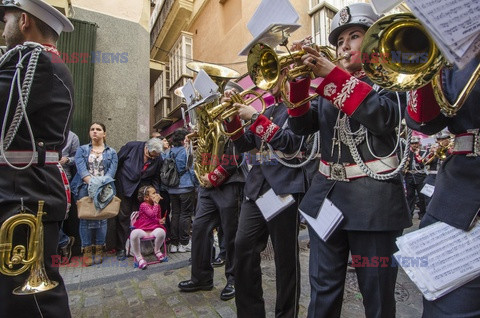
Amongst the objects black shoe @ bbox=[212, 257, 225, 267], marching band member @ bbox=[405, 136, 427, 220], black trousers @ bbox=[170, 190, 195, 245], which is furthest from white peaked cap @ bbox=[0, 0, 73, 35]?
marching band member @ bbox=[405, 136, 427, 220]

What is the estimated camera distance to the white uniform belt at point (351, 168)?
1565 millimetres

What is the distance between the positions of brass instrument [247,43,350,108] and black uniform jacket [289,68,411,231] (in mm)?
95

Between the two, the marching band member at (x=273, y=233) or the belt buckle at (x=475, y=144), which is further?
the marching band member at (x=273, y=233)

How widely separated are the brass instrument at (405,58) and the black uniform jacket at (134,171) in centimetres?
449

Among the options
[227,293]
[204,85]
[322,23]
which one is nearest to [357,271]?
[227,293]

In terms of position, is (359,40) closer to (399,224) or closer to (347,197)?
(347,197)

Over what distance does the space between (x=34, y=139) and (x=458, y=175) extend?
219 centimetres

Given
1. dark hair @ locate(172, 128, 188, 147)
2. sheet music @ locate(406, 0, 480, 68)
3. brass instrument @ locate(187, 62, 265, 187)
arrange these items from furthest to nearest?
dark hair @ locate(172, 128, 188, 147)
brass instrument @ locate(187, 62, 265, 187)
sheet music @ locate(406, 0, 480, 68)

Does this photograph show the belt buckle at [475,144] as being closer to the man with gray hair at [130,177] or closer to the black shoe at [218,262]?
the black shoe at [218,262]

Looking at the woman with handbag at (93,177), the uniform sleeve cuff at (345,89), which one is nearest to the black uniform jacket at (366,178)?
the uniform sleeve cuff at (345,89)

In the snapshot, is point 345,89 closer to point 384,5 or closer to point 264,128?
point 384,5

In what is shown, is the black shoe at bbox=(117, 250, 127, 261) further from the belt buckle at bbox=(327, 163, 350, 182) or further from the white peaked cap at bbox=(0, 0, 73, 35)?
the belt buckle at bbox=(327, 163, 350, 182)

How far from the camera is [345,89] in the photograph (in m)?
1.47

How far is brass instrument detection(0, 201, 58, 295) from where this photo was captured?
159 centimetres
